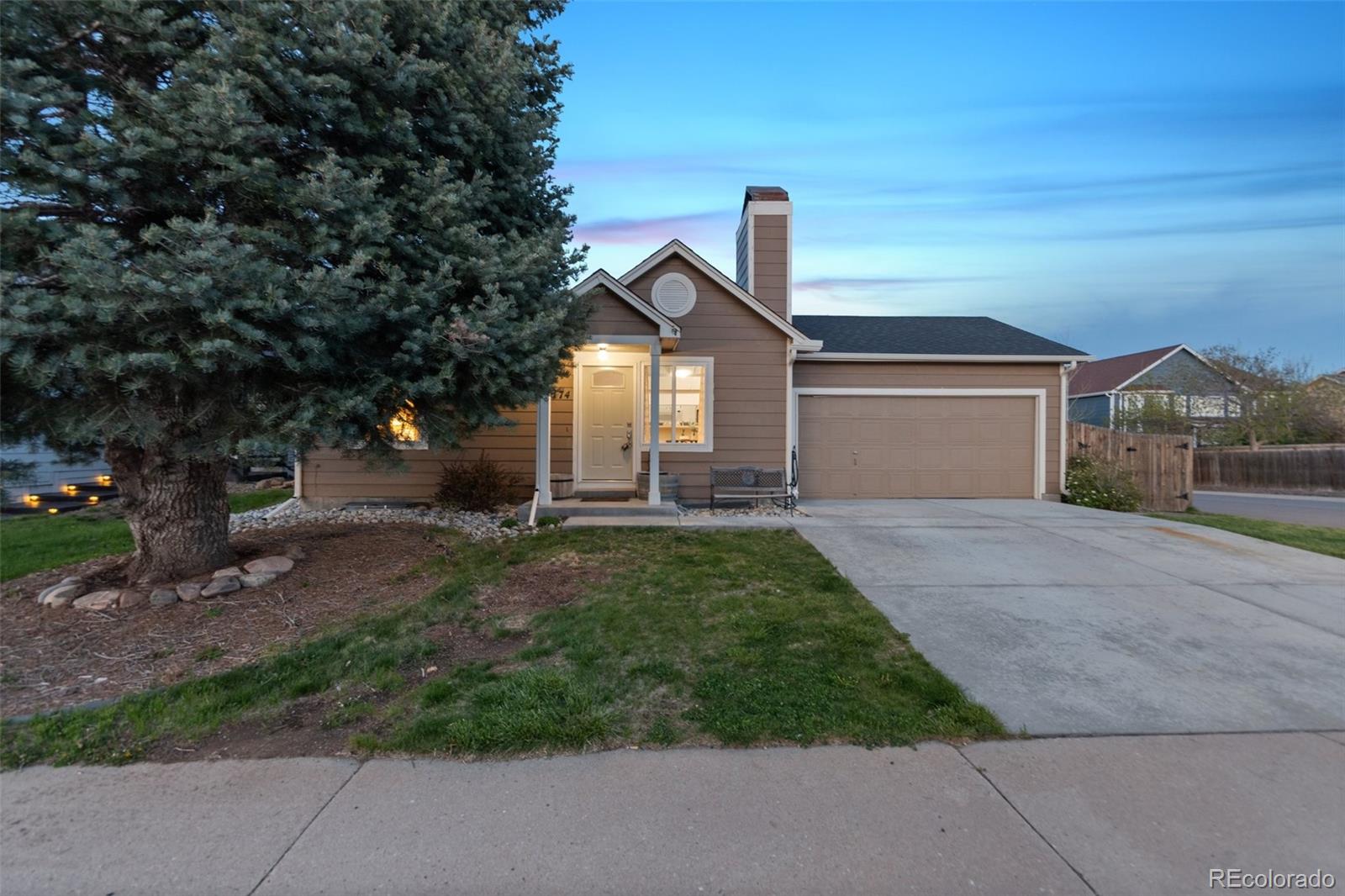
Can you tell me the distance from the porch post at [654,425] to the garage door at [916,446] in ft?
11.3

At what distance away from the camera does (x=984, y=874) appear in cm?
266

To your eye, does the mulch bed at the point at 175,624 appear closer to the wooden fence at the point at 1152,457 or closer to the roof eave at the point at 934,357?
the roof eave at the point at 934,357

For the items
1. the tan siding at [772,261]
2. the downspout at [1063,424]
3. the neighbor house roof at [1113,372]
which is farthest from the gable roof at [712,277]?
the neighbor house roof at [1113,372]

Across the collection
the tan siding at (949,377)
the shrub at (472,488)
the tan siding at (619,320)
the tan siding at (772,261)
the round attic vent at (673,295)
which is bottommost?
the shrub at (472,488)

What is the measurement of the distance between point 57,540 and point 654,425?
7.85 metres

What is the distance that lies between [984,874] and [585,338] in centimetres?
595

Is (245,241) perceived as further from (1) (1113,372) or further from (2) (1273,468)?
(1) (1113,372)

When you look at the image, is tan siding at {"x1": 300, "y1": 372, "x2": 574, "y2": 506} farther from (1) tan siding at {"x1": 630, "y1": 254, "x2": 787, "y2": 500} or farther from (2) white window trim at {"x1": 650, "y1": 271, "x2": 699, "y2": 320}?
(1) tan siding at {"x1": 630, "y1": 254, "x2": 787, "y2": 500}

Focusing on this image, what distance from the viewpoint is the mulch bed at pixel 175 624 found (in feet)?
14.5

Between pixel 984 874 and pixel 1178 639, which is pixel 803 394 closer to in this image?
pixel 1178 639

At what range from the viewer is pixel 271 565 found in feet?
21.4

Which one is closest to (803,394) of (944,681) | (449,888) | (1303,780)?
(944,681)

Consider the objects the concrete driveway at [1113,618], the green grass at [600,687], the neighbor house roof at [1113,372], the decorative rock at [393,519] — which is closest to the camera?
the green grass at [600,687]

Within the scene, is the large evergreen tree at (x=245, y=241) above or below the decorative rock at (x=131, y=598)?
above
